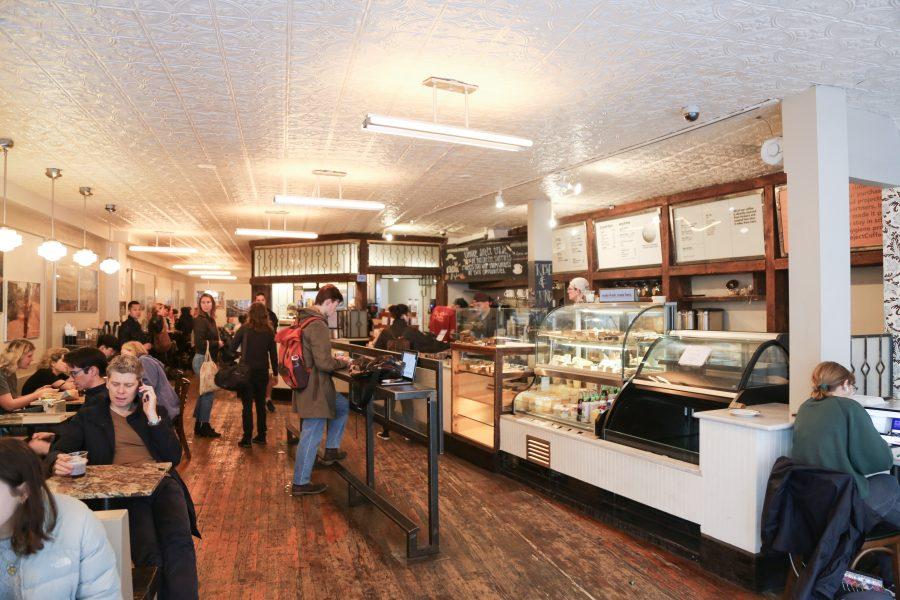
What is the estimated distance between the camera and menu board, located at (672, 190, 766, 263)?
6.51 meters

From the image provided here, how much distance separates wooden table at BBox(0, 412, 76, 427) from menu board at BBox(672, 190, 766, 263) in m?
6.55

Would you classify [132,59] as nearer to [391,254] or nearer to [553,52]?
[553,52]

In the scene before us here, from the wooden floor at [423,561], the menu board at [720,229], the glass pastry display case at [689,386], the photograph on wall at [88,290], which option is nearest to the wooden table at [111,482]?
the wooden floor at [423,561]

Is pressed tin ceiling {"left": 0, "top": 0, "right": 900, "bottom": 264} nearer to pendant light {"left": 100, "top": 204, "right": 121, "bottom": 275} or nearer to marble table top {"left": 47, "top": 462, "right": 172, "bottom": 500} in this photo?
pendant light {"left": 100, "top": 204, "right": 121, "bottom": 275}

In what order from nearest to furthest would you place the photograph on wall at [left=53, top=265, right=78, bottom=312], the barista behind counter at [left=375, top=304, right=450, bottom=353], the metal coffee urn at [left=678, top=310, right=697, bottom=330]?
1. the barista behind counter at [left=375, top=304, right=450, bottom=353]
2. the metal coffee urn at [left=678, top=310, right=697, bottom=330]
3. the photograph on wall at [left=53, top=265, right=78, bottom=312]

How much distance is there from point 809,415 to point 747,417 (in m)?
0.39

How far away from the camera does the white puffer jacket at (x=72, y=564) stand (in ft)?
5.45

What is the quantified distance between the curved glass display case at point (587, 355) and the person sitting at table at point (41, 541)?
12.8ft

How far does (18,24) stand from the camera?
121 inches

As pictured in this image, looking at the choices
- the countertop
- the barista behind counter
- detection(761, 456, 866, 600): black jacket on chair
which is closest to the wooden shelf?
the countertop

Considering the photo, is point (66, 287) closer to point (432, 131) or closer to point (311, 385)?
point (311, 385)

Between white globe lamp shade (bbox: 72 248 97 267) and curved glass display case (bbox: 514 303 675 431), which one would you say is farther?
white globe lamp shade (bbox: 72 248 97 267)

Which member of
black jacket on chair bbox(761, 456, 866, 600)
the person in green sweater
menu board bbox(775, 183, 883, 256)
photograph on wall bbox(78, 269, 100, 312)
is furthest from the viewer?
photograph on wall bbox(78, 269, 100, 312)

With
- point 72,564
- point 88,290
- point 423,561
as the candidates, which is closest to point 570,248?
point 423,561
